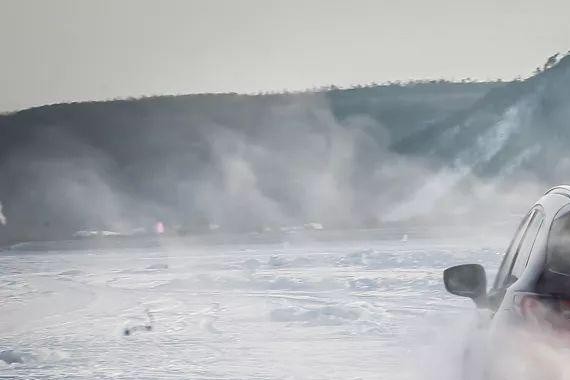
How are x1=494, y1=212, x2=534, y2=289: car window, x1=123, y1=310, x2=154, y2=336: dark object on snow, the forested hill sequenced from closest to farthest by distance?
1. x1=494, y1=212, x2=534, y2=289: car window
2. x1=123, y1=310, x2=154, y2=336: dark object on snow
3. the forested hill

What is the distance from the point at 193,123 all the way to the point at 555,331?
46261 millimetres

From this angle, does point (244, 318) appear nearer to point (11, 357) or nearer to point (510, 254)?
point (11, 357)

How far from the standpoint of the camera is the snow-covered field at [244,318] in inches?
329

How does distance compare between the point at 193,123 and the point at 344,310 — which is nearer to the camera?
the point at 344,310

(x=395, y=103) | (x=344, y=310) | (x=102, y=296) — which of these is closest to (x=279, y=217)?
(x=395, y=103)

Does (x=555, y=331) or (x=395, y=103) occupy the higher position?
(x=395, y=103)

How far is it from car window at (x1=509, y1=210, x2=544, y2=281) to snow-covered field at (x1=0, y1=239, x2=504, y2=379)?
2719mm

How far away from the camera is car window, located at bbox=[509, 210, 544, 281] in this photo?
380cm

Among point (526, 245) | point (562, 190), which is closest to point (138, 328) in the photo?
point (526, 245)

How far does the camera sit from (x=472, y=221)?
118 ft

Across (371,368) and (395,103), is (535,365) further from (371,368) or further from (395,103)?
(395,103)

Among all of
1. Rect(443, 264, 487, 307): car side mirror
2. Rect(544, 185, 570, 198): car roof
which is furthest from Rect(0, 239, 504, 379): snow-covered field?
Rect(544, 185, 570, 198): car roof

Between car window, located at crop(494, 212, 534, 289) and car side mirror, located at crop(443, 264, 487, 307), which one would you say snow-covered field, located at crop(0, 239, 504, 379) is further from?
car side mirror, located at crop(443, 264, 487, 307)

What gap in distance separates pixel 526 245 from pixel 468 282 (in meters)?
0.35
